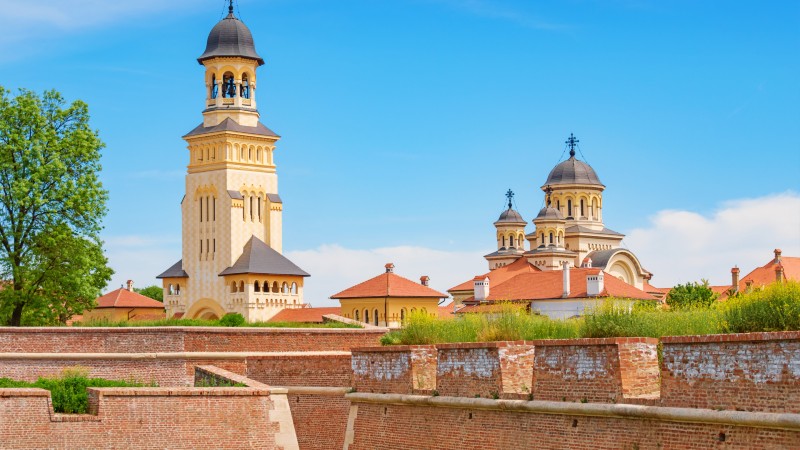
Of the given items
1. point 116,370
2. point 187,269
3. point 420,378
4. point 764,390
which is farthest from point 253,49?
point 764,390

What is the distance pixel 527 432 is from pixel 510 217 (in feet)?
335

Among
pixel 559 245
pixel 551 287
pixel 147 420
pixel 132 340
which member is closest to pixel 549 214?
pixel 559 245

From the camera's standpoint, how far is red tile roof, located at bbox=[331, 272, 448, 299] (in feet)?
253

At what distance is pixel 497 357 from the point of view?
1608cm

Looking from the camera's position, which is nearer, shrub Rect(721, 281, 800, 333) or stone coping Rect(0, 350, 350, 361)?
shrub Rect(721, 281, 800, 333)

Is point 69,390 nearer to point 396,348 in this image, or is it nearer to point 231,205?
point 396,348

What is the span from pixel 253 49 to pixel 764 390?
230ft

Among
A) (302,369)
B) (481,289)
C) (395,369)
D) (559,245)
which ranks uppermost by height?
(559,245)

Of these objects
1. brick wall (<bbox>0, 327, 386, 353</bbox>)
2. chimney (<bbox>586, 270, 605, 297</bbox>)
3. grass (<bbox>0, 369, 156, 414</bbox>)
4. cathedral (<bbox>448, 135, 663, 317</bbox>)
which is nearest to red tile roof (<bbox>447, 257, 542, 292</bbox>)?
cathedral (<bbox>448, 135, 663, 317</bbox>)

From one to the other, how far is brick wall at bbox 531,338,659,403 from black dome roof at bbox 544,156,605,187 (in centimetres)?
9971

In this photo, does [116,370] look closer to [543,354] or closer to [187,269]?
[543,354]

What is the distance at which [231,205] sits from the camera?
7875 centimetres

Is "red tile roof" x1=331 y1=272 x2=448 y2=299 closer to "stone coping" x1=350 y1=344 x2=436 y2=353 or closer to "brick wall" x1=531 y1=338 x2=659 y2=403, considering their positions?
"stone coping" x1=350 y1=344 x2=436 y2=353

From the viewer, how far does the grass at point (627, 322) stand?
1355 cm
